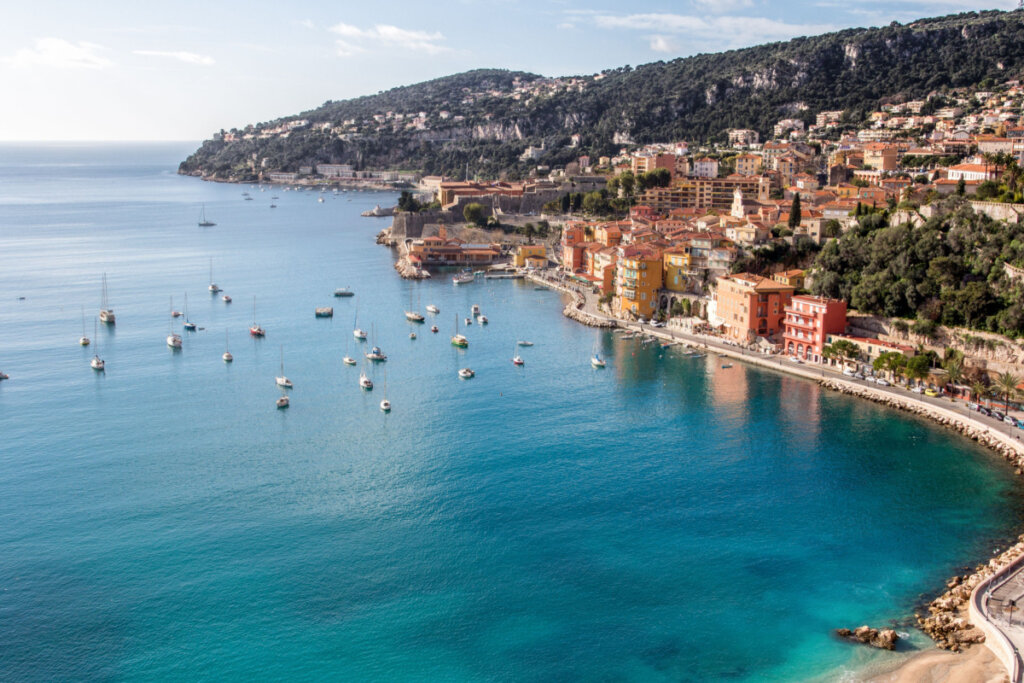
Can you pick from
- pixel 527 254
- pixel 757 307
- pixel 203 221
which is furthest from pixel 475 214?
pixel 757 307

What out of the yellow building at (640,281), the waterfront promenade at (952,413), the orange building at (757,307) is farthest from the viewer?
the yellow building at (640,281)

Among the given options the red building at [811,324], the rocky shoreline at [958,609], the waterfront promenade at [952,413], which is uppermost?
the red building at [811,324]

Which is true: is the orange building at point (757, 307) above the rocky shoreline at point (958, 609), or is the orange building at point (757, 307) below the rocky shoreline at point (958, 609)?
above

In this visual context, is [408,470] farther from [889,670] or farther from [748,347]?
[748,347]

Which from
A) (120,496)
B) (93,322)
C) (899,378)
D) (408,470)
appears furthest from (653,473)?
(93,322)

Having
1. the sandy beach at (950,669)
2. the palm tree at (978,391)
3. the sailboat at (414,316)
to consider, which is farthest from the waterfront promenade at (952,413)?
the sailboat at (414,316)

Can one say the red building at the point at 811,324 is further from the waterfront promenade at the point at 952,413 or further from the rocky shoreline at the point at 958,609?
the rocky shoreline at the point at 958,609
